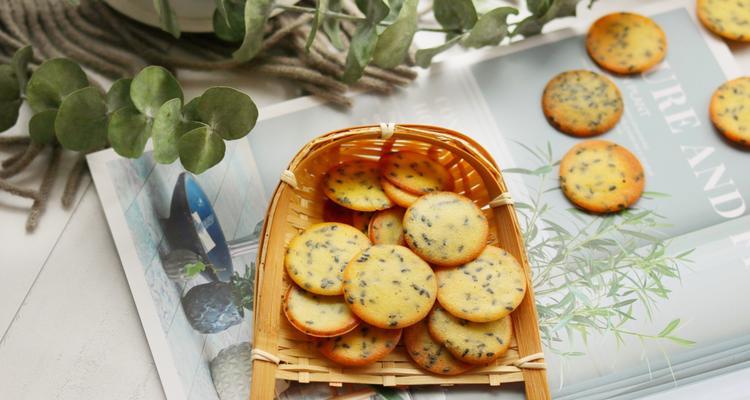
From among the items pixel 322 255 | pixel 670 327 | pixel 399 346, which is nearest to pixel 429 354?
pixel 399 346

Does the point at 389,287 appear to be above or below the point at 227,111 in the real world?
below

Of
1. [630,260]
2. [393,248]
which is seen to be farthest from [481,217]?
[630,260]

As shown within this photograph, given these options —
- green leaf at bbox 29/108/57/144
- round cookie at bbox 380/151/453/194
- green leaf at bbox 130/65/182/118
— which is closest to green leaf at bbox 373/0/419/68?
round cookie at bbox 380/151/453/194

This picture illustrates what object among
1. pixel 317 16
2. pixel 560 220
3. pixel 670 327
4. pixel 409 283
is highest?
pixel 317 16

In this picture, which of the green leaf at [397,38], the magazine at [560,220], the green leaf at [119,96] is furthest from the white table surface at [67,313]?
the green leaf at [397,38]

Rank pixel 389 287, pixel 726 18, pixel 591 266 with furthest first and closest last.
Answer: pixel 726 18 < pixel 591 266 < pixel 389 287

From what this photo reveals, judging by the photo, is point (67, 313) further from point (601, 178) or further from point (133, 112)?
point (601, 178)

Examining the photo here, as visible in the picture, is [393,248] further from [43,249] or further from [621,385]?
[43,249]
